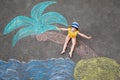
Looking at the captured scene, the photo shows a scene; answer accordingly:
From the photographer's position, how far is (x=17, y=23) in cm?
262

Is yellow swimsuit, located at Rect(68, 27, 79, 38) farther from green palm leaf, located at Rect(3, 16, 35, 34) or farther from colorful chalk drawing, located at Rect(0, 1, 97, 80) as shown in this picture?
green palm leaf, located at Rect(3, 16, 35, 34)

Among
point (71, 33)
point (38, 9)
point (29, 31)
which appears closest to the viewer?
point (71, 33)

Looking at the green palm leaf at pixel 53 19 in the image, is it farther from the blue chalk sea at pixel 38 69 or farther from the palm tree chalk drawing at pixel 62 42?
the blue chalk sea at pixel 38 69

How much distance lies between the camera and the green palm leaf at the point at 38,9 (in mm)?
2645

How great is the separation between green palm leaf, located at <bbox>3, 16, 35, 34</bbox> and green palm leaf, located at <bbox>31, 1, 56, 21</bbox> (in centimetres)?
6

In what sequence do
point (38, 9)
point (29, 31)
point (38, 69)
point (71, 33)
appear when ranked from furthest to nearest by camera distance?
point (38, 9) → point (29, 31) → point (71, 33) → point (38, 69)

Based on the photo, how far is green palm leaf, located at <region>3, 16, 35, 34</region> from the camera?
259 centimetres

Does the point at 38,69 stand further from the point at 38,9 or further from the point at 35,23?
the point at 38,9

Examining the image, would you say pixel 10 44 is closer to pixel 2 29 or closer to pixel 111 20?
pixel 2 29

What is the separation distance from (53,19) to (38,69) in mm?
548

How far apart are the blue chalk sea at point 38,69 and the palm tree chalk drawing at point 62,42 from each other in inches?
5.4

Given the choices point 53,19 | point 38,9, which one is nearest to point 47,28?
point 53,19

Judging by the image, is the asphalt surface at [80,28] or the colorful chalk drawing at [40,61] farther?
the asphalt surface at [80,28]

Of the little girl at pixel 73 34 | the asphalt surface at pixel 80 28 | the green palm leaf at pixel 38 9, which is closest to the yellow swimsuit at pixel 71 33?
the little girl at pixel 73 34
